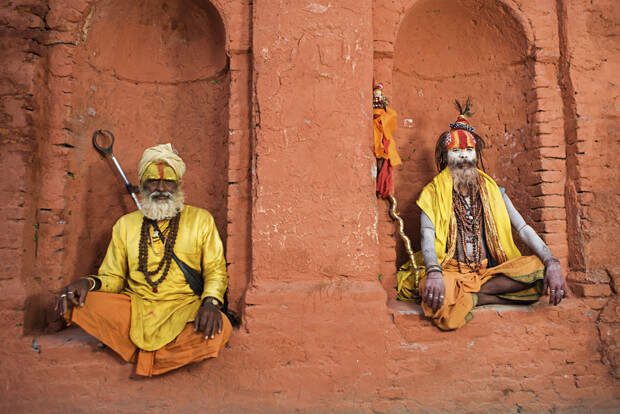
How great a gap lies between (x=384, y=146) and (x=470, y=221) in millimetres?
1004

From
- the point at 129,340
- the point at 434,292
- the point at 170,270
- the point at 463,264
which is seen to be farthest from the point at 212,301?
the point at 463,264

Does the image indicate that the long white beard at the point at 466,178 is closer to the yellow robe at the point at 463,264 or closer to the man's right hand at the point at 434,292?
the yellow robe at the point at 463,264

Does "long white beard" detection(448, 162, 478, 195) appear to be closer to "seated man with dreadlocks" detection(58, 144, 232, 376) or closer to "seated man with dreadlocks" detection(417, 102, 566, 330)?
"seated man with dreadlocks" detection(417, 102, 566, 330)

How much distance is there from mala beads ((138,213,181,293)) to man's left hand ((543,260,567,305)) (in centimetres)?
288

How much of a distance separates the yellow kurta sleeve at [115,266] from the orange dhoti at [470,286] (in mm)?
2319

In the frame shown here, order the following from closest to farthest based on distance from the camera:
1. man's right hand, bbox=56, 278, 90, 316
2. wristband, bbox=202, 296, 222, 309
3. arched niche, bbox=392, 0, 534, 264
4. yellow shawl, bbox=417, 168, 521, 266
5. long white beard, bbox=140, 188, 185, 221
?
man's right hand, bbox=56, 278, 90, 316 → wristband, bbox=202, 296, 222, 309 → long white beard, bbox=140, 188, 185, 221 → yellow shawl, bbox=417, 168, 521, 266 → arched niche, bbox=392, 0, 534, 264

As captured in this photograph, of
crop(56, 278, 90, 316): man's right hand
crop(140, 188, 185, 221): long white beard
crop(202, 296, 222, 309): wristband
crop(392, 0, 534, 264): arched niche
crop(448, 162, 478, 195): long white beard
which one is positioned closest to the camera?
crop(56, 278, 90, 316): man's right hand

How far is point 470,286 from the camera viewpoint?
3.06 meters

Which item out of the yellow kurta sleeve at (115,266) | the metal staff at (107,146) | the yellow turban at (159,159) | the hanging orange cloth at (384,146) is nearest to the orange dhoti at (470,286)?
the hanging orange cloth at (384,146)

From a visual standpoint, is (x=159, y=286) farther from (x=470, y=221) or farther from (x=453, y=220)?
(x=470, y=221)

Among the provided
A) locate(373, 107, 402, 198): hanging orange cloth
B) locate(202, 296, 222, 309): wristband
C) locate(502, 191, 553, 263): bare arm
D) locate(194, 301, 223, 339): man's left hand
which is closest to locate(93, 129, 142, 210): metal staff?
locate(202, 296, 222, 309): wristband

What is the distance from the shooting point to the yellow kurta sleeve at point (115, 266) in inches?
117

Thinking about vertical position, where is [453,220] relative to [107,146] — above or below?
below

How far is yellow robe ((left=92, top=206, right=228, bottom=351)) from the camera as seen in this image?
279cm
